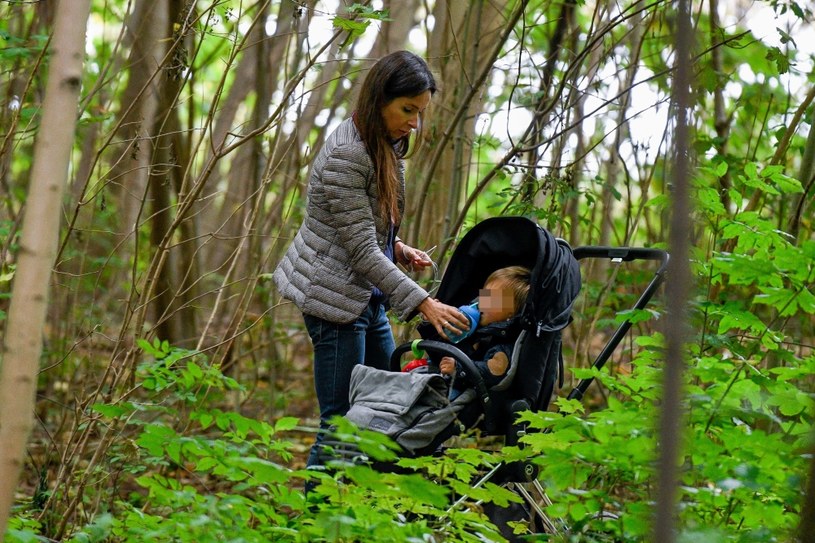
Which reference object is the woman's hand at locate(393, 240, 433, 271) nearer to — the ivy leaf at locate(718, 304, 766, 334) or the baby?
the baby

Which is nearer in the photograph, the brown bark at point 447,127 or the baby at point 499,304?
the baby at point 499,304

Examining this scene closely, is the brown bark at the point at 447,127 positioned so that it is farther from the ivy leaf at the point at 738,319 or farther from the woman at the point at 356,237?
the ivy leaf at the point at 738,319

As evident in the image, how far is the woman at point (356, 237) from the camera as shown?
3.26 m

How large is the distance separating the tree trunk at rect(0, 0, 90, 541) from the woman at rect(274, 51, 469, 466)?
1.33m

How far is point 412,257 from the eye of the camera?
3.66 metres

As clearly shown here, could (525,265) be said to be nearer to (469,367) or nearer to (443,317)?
(443,317)

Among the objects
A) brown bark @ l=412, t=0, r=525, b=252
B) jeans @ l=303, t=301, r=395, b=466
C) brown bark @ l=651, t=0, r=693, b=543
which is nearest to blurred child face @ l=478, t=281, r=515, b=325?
jeans @ l=303, t=301, r=395, b=466

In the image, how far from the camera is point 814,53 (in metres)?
5.18

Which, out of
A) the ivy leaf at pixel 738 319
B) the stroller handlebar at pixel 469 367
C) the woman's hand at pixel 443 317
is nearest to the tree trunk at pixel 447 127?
the woman's hand at pixel 443 317

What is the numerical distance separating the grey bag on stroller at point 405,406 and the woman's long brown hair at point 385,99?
2.15 feet

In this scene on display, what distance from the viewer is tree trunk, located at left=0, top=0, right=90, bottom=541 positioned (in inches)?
78.0

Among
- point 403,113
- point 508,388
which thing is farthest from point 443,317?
point 403,113

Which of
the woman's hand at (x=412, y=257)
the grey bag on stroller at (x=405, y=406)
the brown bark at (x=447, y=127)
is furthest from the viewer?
the brown bark at (x=447, y=127)

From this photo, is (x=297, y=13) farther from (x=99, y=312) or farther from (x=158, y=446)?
(x=99, y=312)
